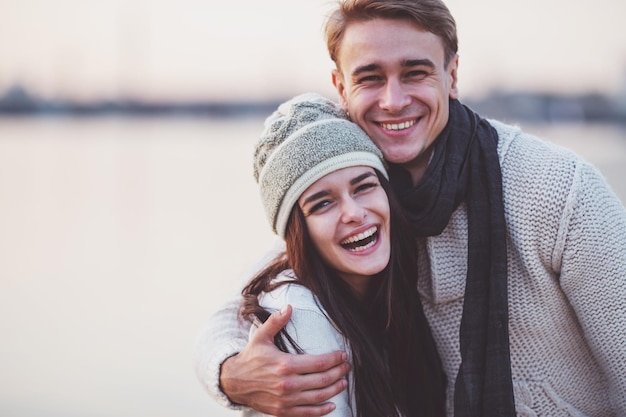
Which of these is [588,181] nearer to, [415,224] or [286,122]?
[415,224]

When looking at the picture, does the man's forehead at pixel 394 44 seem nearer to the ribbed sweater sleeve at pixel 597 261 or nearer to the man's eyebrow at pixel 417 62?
the man's eyebrow at pixel 417 62

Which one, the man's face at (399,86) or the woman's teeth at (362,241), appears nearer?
the woman's teeth at (362,241)

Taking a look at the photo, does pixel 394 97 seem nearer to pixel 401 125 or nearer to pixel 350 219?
pixel 401 125

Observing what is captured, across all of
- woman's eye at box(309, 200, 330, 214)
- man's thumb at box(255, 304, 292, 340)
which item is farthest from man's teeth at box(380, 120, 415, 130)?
man's thumb at box(255, 304, 292, 340)

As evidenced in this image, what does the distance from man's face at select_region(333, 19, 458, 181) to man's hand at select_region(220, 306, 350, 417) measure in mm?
670

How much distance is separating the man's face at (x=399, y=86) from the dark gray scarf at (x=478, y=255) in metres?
0.11

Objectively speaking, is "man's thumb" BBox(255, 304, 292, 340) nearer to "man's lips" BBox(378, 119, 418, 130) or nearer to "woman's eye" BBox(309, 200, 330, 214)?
"woman's eye" BBox(309, 200, 330, 214)

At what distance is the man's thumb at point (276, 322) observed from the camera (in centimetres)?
208

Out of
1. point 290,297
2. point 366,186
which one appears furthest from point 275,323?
point 366,186

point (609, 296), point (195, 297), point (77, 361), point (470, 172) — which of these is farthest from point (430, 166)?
point (195, 297)

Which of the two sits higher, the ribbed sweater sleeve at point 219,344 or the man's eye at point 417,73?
the man's eye at point 417,73

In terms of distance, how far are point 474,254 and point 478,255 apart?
0.01m

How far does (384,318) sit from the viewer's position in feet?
7.71

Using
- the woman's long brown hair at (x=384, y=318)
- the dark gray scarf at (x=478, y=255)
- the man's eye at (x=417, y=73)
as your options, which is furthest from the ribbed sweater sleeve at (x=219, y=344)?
the man's eye at (x=417, y=73)
